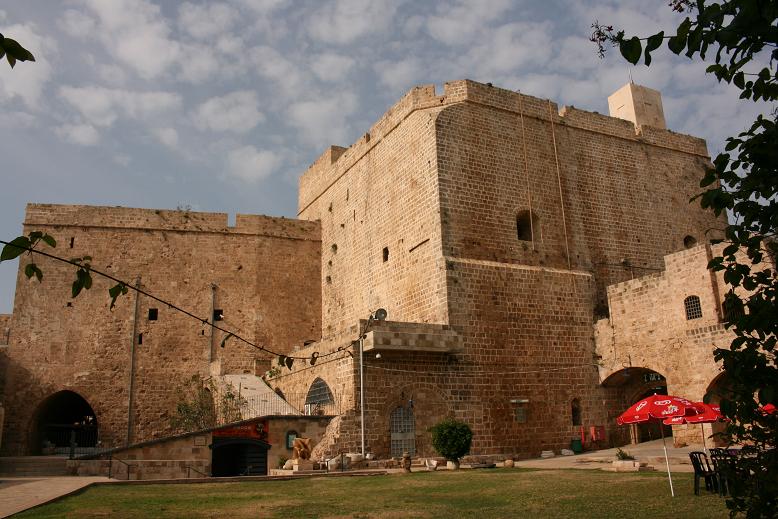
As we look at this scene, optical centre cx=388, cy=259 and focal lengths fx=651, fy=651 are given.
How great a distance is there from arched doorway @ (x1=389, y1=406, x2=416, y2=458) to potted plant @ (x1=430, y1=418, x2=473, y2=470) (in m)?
1.81

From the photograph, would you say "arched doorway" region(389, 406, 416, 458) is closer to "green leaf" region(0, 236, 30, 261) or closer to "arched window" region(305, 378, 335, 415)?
"arched window" region(305, 378, 335, 415)

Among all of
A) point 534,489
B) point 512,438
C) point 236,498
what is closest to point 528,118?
point 512,438

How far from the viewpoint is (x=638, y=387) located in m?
18.2

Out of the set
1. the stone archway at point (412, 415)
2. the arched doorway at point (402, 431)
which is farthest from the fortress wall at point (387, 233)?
the arched doorway at point (402, 431)

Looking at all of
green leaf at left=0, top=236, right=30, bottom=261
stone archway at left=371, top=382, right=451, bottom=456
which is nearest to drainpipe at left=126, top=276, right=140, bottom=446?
stone archway at left=371, top=382, right=451, bottom=456

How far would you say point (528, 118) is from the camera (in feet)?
65.7

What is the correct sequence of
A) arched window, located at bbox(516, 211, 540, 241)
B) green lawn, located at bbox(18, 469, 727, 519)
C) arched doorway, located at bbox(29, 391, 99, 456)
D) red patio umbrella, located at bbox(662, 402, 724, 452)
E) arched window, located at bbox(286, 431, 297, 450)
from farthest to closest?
1. arched doorway, located at bbox(29, 391, 99, 456)
2. arched window, located at bbox(516, 211, 540, 241)
3. arched window, located at bbox(286, 431, 297, 450)
4. red patio umbrella, located at bbox(662, 402, 724, 452)
5. green lawn, located at bbox(18, 469, 727, 519)

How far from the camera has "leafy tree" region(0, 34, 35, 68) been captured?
2.51 metres

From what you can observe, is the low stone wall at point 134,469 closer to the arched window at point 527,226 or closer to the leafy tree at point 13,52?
the arched window at point 527,226

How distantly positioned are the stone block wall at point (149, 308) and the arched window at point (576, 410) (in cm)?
1052

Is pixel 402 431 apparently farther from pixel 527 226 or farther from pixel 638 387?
pixel 527 226

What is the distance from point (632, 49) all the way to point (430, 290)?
14.6 meters

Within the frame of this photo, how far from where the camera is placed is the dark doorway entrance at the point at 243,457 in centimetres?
1533

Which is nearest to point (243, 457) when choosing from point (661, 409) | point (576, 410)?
point (576, 410)
